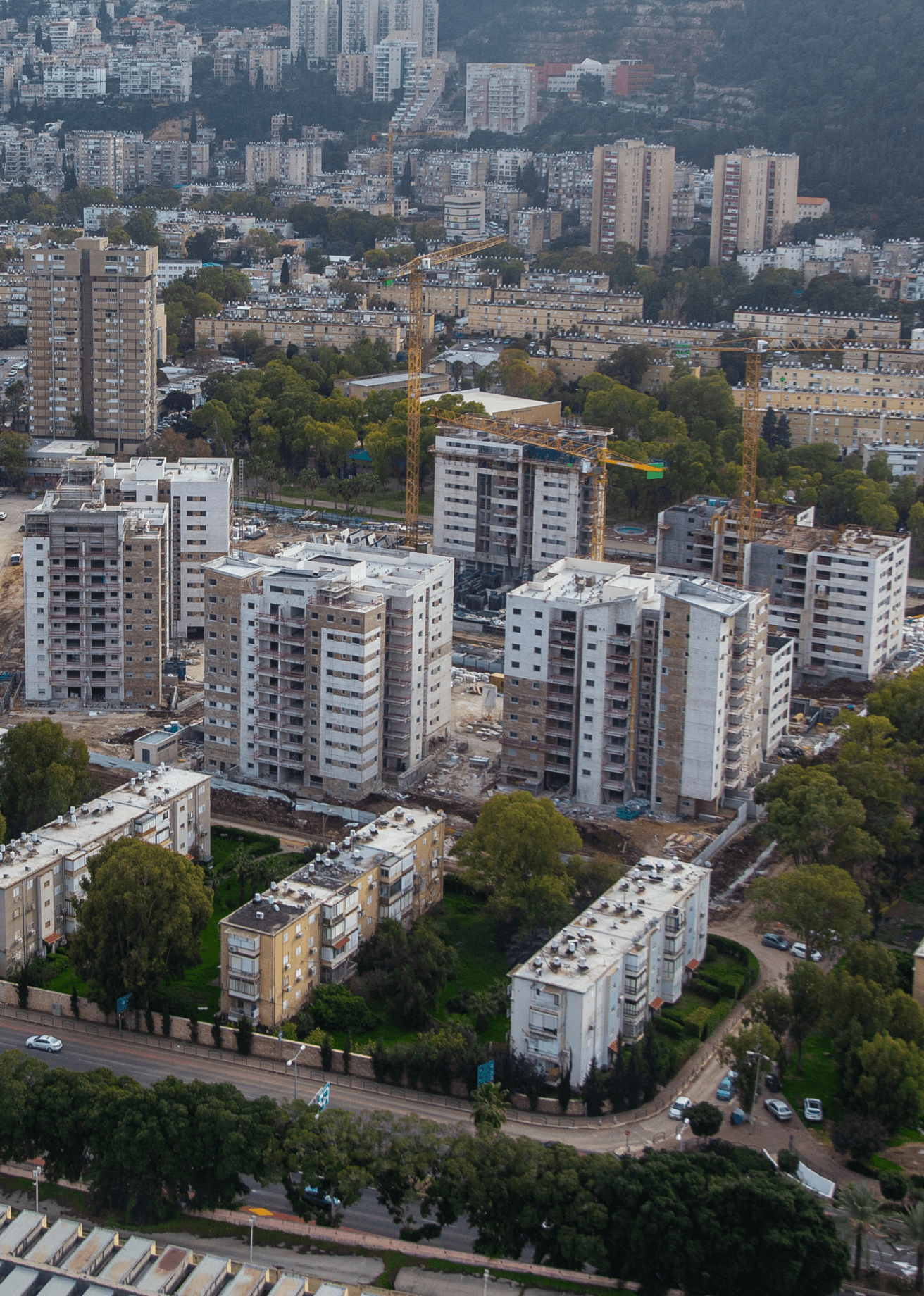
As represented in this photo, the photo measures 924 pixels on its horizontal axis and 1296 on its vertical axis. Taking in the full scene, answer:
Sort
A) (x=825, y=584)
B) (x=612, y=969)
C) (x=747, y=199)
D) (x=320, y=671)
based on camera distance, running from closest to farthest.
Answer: (x=612, y=969)
(x=320, y=671)
(x=825, y=584)
(x=747, y=199)

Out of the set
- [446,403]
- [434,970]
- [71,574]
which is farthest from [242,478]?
[434,970]

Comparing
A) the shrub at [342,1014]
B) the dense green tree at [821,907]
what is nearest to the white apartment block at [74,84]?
the dense green tree at [821,907]

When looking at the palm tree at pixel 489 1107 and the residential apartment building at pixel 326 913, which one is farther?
the residential apartment building at pixel 326 913

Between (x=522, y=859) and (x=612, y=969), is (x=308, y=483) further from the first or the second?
(x=612, y=969)

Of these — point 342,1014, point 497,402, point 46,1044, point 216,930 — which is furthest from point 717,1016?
point 497,402

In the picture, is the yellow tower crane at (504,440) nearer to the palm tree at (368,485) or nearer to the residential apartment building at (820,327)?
the palm tree at (368,485)

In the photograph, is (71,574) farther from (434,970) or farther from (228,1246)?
(228,1246)
